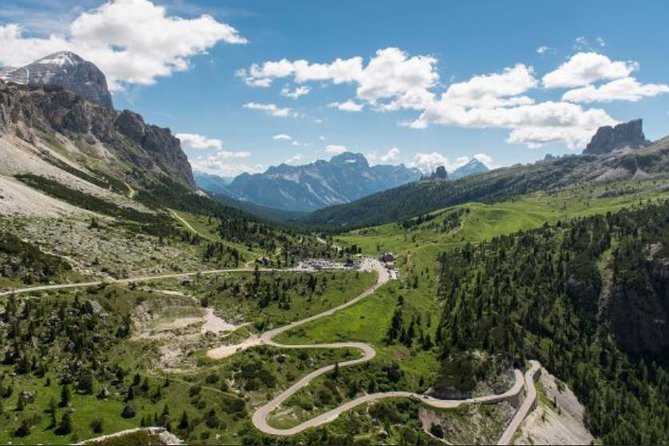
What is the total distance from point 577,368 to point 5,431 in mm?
163716

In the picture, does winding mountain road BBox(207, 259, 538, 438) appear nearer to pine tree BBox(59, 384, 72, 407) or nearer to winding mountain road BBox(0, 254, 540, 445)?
winding mountain road BBox(0, 254, 540, 445)

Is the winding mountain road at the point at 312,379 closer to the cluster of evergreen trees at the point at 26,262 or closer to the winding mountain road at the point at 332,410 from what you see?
the winding mountain road at the point at 332,410

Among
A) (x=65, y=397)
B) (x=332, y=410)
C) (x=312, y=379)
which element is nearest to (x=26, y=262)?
(x=65, y=397)

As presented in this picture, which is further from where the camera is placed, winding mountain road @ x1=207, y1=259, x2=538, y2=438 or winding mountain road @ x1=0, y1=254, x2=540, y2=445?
winding mountain road @ x1=0, y1=254, x2=540, y2=445

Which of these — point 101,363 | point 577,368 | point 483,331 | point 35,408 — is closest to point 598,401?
point 577,368

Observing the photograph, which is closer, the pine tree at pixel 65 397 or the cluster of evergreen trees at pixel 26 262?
the pine tree at pixel 65 397

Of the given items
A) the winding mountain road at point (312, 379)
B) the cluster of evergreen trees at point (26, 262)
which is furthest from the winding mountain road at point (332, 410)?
the cluster of evergreen trees at point (26, 262)

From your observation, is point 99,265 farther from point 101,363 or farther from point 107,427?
point 107,427

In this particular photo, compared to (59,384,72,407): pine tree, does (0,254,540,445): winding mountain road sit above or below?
below

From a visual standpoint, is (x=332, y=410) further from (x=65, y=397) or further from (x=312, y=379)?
(x=65, y=397)

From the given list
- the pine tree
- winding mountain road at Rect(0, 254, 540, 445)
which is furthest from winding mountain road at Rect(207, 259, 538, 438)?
the pine tree

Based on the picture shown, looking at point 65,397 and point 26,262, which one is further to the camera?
point 26,262

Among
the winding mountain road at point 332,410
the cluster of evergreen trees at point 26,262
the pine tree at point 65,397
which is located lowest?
the winding mountain road at point 332,410

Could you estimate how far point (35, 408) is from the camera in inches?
3462
